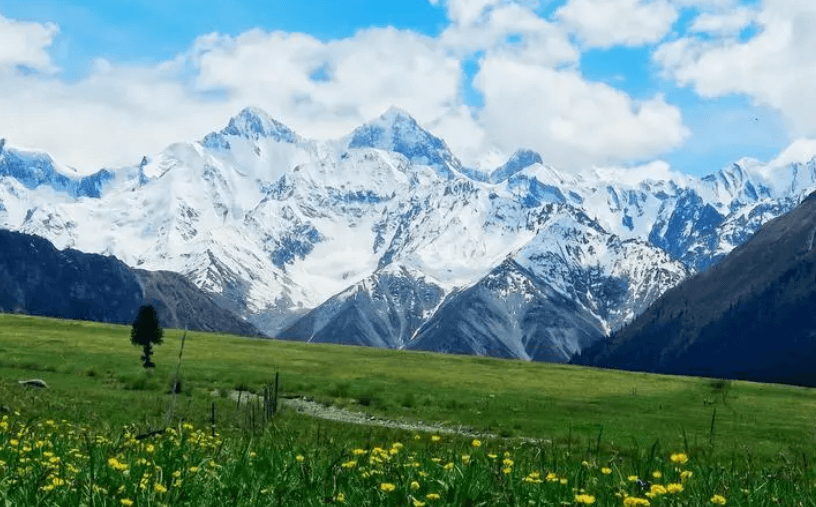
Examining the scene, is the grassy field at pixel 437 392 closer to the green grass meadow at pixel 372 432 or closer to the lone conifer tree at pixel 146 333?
the green grass meadow at pixel 372 432

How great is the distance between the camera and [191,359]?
102000 millimetres

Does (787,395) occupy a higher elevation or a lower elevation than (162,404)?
higher

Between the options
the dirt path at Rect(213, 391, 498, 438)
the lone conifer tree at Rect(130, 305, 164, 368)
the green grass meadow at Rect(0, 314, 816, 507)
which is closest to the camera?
the green grass meadow at Rect(0, 314, 816, 507)

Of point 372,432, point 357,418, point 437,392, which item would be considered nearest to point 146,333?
point 437,392

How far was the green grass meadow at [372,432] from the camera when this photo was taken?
A: 953 cm

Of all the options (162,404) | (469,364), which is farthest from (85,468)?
(469,364)

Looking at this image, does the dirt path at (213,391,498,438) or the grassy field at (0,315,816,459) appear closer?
the grassy field at (0,315,816,459)

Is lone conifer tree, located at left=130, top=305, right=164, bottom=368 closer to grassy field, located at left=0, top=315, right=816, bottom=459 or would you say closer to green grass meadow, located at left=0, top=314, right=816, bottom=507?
green grass meadow, located at left=0, top=314, right=816, bottom=507

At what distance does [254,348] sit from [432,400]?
2528 inches

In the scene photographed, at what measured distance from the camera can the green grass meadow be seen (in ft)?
31.3

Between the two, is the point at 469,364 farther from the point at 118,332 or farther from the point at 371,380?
the point at 118,332

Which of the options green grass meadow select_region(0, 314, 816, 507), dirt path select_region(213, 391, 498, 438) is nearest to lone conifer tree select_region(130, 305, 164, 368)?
green grass meadow select_region(0, 314, 816, 507)

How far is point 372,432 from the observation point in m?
32.2

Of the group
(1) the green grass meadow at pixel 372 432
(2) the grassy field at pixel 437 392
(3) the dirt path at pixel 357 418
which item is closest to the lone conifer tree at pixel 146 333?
(1) the green grass meadow at pixel 372 432
